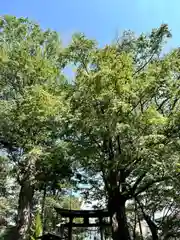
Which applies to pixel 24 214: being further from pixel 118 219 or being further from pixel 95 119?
pixel 95 119

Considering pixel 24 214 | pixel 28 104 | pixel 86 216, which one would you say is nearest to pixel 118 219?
pixel 86 216

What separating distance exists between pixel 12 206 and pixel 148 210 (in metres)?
11.0

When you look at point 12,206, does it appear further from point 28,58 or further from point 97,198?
point 28,58

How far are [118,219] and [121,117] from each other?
377cm

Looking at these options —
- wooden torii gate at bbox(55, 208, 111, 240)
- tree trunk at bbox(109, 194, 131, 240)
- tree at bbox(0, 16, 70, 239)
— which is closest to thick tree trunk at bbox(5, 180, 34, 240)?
tree at bbox(0, 16, 70, 239)

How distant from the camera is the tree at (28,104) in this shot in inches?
380

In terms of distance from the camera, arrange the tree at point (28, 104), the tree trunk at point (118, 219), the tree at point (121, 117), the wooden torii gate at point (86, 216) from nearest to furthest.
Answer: the tree at point (121, 117) < the tree trunk at point (118, 219) < the tree at point (28, 104) < the wooden torii gate at point (86, 216)

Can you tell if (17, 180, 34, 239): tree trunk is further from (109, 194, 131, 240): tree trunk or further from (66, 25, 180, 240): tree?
(109, 194, 131, 240): tree trunk

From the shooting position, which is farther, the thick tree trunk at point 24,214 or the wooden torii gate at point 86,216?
the wooden torii gate at point 86,216

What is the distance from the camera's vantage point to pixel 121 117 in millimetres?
7523

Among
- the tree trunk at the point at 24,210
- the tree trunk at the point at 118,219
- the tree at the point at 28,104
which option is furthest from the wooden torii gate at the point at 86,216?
the tree at the point at 28,104

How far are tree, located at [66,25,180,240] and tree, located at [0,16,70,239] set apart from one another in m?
1.32

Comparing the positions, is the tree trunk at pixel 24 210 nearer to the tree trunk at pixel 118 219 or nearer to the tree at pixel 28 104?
the tree at pixel 28 104

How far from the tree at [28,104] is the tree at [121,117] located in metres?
1.32
